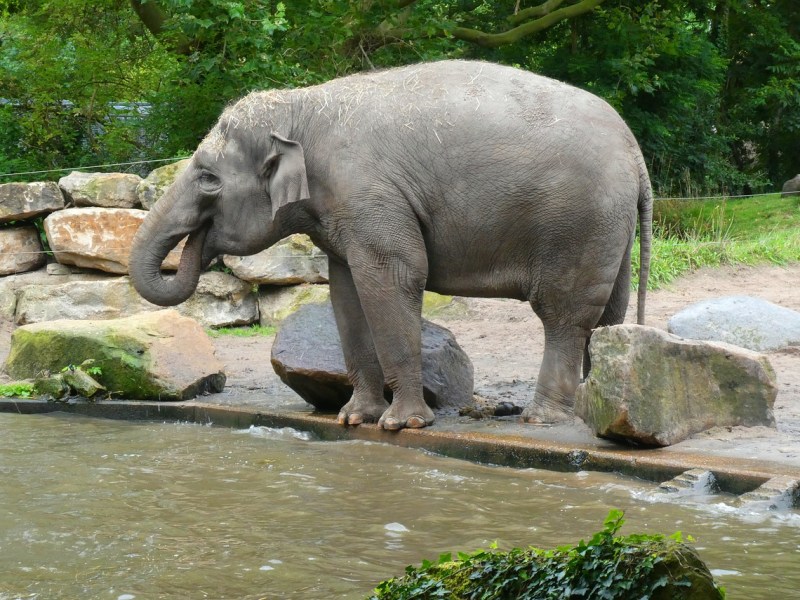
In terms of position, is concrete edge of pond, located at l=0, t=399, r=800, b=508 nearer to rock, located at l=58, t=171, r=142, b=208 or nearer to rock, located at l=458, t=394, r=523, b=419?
rock, located at l=458, t=394, r=523, b=419

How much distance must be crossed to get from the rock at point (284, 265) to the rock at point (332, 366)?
4.98 meters

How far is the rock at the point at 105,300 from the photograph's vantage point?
42.2 feet

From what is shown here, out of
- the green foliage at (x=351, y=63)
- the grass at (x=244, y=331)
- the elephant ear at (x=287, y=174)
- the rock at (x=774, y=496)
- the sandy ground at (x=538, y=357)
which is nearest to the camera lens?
the rock at (x=774, y=496)

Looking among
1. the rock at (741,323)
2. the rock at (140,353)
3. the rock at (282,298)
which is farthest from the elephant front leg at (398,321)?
the rock at (282,298)

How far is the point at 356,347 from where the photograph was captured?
7.45 metres

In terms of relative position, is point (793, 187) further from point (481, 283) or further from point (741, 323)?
point (481, 283)

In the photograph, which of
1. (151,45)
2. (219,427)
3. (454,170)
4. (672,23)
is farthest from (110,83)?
(454,170)

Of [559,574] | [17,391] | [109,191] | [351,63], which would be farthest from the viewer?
[351,63]

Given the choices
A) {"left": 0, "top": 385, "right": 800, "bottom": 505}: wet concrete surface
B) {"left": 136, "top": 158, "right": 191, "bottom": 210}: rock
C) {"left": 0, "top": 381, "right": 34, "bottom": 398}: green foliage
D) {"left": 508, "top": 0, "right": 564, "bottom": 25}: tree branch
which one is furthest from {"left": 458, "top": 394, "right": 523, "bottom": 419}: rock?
{"left": 508, "top": 0, "right": 564, "bottom": 25}: tree branch

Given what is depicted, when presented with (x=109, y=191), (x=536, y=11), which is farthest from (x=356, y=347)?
(x=536, y=11)

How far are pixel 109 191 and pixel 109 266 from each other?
2.95 ft

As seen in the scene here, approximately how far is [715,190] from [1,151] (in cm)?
1182

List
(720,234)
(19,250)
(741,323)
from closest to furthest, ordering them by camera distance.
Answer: (741,323)
(19,250)
(720,234)

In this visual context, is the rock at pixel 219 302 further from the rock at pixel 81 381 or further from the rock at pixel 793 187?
the rock at pixel 793 187
